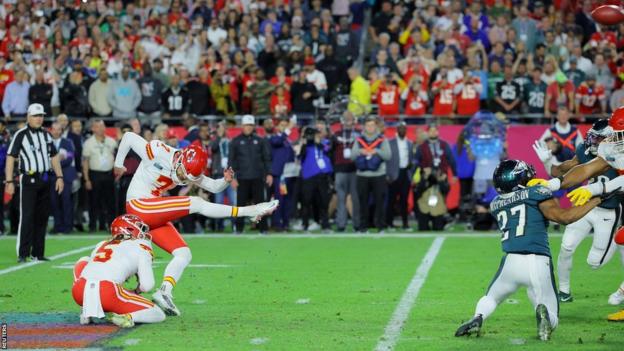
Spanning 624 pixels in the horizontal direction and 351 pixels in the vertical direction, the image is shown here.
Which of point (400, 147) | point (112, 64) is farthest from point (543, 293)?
point (112, 64)

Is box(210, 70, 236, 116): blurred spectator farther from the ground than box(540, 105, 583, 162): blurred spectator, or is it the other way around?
box(210, 70, 236, 116): blurred spectator

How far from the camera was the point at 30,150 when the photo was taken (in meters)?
13.9

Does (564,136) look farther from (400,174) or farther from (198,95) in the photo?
(198,95)

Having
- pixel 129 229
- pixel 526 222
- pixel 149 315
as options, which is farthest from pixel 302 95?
pixel 526 222

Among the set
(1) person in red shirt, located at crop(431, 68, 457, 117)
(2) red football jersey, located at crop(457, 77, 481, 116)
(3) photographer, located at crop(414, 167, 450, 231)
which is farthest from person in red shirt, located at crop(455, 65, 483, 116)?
(3) photographer, located at crop(414, 167, 450, 231)

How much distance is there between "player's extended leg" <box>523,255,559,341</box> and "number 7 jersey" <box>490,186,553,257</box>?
0.28 ft

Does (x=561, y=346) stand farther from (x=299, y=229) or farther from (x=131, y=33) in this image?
(x=131, y=33)

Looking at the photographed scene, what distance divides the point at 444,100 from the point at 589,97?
8.60ft

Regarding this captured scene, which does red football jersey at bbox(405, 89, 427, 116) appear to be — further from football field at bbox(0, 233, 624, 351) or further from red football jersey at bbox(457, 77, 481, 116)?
football field at bbox(0, 233, 624, 351)

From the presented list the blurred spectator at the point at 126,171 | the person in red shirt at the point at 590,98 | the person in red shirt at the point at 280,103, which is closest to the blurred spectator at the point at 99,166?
the blurred spectator at the point at 126,171

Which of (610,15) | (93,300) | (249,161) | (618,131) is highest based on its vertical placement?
(610,15)

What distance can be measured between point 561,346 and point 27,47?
679 inches

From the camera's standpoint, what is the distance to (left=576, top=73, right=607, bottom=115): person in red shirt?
20031mm

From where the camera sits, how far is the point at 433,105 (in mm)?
20641
